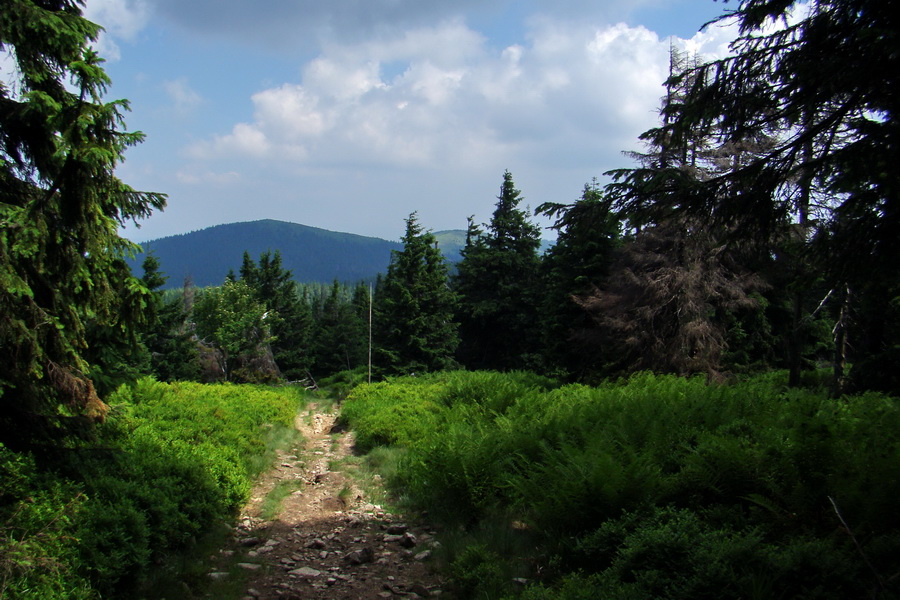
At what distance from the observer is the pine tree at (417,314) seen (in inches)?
1277

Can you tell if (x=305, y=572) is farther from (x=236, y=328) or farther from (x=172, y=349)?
(x=172, y=349)

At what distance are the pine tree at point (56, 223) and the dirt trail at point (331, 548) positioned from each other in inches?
102

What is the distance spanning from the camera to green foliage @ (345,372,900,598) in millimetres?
3527

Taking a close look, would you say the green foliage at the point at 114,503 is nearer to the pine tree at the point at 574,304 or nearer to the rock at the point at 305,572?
the rock at the point at 305,572

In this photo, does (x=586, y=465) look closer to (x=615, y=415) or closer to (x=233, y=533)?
(x=615, y=415)

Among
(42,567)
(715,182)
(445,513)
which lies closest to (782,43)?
(715,182)

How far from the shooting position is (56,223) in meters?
4.60

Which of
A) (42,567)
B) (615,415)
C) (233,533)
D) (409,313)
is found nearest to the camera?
(42,567)

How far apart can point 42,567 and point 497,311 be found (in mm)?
32314

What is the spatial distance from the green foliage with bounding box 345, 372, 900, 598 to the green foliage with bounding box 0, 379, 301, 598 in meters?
3.03

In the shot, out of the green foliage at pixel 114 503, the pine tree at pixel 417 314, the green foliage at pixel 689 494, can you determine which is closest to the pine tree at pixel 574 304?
the pine tree at pixel 417 314

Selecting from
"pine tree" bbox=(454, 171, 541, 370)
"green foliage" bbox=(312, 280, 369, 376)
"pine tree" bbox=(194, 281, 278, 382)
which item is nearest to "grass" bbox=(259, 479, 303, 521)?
"pine tree" bbox=(194, 281, 278, 382)

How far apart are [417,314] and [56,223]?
92.6 ft

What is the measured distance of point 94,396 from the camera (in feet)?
16.1
